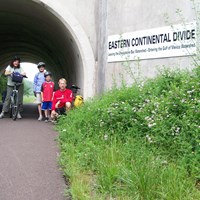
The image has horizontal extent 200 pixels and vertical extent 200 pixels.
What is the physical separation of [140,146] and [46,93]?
16.2ft

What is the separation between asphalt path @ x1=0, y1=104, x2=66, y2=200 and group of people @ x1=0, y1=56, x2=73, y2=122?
1.51m

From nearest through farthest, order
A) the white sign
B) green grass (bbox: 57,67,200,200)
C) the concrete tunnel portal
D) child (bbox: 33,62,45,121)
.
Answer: green grass (bbox: 57,67,200,200)
the white sign
the concrete tunnel portal
child (bbox: 33,62,45,121)

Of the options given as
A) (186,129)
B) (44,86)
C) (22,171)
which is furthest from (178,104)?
(44,86)

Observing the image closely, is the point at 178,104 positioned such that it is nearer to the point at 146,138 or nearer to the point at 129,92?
the point at 146,138


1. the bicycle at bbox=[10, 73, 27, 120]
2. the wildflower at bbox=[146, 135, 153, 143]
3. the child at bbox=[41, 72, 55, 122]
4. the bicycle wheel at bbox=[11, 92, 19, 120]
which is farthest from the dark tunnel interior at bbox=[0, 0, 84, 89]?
the wildflower at bbox=[146, 135, 153, 143]

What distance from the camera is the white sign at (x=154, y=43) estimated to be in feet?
22.0

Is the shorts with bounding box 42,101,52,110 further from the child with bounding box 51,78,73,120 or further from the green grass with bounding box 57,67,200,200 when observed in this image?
the green grass with bounding box 57,67,200,200

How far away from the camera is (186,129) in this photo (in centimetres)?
423

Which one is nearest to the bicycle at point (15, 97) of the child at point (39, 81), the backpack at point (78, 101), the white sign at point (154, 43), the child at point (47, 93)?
the child at point (39, 81)

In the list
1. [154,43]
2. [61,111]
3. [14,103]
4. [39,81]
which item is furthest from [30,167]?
[39,81]

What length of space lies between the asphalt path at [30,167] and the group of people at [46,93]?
4.96 ft

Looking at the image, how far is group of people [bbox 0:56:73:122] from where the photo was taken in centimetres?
845

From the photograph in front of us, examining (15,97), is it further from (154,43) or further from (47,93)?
(154,43)

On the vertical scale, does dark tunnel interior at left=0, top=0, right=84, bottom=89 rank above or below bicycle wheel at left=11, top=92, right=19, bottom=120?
above
